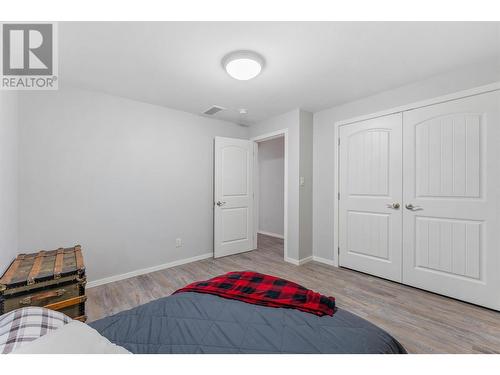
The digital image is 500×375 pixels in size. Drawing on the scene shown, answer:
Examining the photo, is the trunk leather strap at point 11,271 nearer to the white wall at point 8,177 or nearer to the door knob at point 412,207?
the white wall at point 8,177

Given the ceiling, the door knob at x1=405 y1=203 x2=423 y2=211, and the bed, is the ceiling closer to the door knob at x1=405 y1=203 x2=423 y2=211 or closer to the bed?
the door knob at x1=405 y1=203 x2=423 y2=211

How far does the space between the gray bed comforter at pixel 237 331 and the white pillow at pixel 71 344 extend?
0.15 metres

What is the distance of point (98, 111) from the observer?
2693 mm

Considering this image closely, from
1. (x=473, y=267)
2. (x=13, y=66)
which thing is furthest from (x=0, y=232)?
(x=473, y=267)

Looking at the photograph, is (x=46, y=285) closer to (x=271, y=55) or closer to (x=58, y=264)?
(x=58, y=264)

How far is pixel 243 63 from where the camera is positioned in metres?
1.93

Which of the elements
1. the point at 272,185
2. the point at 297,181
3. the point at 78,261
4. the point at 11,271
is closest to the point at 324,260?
the point at 297,181

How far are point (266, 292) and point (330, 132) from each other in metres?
2.68

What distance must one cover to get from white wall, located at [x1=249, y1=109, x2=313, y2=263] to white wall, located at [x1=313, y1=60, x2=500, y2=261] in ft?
0.39

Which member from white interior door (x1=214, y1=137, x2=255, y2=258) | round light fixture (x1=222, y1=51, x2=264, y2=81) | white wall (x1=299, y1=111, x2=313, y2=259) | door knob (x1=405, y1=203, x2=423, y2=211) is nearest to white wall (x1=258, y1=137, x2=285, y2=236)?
white interior door (x1=214, y1=137, x2=255, y2=258)

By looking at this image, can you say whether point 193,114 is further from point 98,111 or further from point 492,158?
→ point 492,158

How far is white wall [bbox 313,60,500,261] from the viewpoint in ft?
7.80

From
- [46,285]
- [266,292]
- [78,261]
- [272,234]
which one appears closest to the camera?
[266,292]

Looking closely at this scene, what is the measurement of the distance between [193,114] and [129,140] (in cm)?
104
